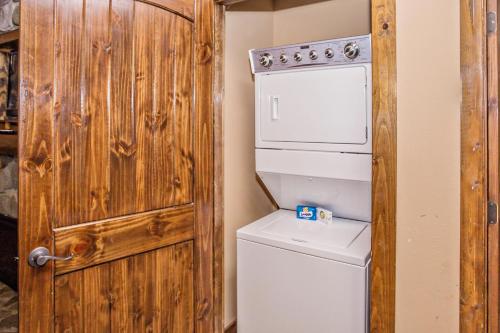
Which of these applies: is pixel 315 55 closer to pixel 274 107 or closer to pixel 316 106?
pixel 316 106

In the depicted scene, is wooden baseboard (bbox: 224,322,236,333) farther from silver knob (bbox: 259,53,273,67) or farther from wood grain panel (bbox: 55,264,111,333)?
silver knob (bbox: 259,53,273,67)

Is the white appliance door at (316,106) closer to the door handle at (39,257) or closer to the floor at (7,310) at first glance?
the door handle at (39,257)

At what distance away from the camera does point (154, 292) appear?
1704 mm

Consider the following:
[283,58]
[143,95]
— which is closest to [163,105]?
[143,95]

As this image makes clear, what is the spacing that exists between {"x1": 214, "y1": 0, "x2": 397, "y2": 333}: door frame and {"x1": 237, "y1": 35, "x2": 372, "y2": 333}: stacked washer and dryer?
24 centimetres

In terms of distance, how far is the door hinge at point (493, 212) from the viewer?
4.22 feet

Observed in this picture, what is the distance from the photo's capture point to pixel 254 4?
2.41 m

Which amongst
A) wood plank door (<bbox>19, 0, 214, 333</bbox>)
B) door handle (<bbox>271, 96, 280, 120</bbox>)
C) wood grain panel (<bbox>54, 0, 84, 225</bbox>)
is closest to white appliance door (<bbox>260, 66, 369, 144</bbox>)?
door handle (<bbox>271, 96, 280, 120</bbox>)

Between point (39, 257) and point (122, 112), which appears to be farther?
point (122, 112)

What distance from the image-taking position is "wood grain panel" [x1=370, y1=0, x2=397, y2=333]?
1422 millimetres

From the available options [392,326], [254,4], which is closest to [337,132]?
[392,326]

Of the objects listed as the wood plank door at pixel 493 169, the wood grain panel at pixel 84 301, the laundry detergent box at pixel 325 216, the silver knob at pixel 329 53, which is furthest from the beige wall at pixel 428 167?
the wood grain panel at pixel 84 301

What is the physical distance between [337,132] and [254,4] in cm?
114

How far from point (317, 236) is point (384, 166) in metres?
0.73
